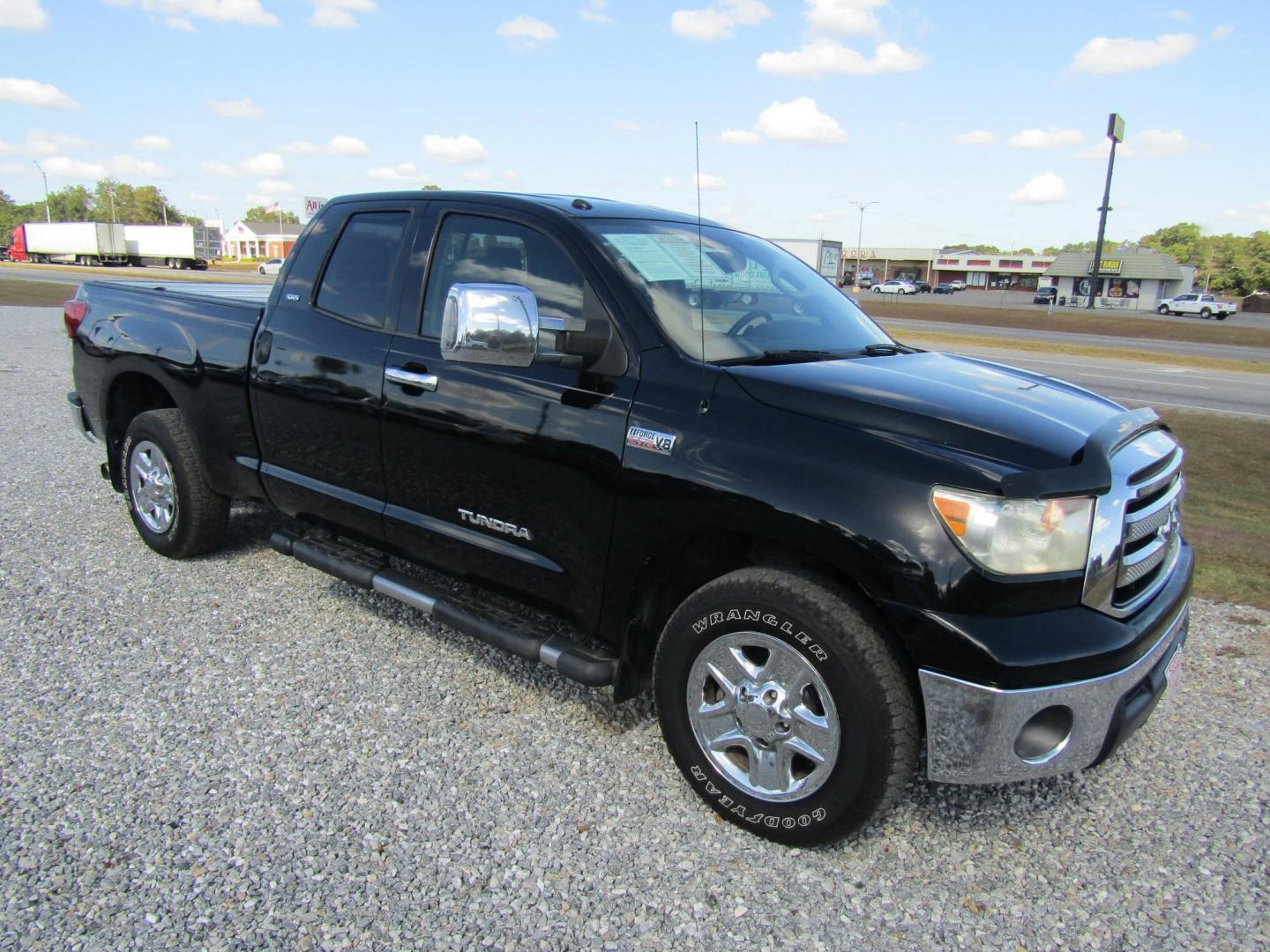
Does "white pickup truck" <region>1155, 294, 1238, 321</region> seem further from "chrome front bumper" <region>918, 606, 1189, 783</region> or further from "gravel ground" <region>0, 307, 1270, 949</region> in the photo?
"chrome front bumper" <region>918, 606, 1189, 783</region>

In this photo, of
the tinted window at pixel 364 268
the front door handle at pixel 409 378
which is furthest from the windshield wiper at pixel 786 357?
the tinted window at pixel 364 268

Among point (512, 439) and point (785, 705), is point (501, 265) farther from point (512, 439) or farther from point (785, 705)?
point (785, 705)

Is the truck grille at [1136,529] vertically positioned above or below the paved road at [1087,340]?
above

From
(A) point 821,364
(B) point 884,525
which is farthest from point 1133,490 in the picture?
(A) point 821,364

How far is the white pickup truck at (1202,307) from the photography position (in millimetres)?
56688

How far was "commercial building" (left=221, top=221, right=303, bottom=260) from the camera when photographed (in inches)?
4454

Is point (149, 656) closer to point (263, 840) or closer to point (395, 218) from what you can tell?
point (263, 840)

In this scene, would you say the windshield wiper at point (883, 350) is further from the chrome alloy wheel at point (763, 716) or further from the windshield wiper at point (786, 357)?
the chrome alloy wheel at point (763, 716)

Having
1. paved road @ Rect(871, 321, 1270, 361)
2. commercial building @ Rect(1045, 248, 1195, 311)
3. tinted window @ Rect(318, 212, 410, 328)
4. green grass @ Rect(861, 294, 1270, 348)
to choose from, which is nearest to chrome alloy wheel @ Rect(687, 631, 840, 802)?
tinted window @ Rect(318, 212, 410, 328)

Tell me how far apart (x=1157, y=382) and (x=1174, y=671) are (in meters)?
16.0

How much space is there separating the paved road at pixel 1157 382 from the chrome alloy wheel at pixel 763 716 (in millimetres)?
10592

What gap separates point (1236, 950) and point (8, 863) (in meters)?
3.43

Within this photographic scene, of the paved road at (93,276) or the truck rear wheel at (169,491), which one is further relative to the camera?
the paved road at (93,276)

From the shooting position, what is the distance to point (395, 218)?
4070mm
